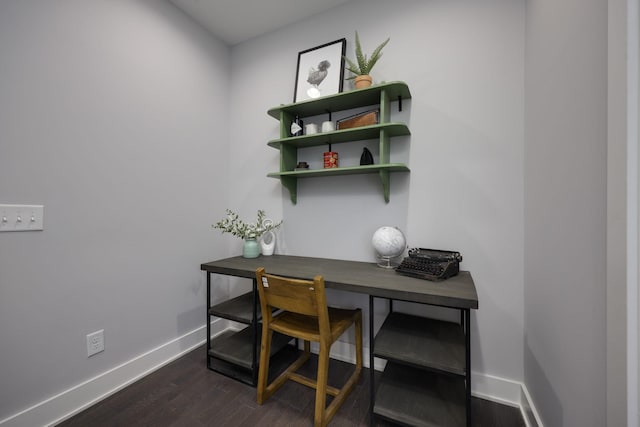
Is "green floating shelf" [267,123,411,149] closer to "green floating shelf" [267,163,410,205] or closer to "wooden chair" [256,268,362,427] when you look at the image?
"green floating shelf" [267,163,410,205]

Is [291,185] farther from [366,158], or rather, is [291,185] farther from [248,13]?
[248,13]

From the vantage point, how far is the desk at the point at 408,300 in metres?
1.10

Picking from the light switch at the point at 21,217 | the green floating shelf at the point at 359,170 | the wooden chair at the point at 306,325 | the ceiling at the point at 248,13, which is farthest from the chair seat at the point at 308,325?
the ceiling at the point at 248,13

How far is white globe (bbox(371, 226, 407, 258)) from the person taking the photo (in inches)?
61.0

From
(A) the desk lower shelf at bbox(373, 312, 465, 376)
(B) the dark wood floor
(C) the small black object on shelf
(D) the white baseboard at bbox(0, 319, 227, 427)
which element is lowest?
(B) the dark wood floor

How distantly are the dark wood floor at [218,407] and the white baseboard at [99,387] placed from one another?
50mm

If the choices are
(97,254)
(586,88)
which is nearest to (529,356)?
(586,88)

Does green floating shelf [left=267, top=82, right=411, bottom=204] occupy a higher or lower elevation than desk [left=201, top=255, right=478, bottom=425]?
higher

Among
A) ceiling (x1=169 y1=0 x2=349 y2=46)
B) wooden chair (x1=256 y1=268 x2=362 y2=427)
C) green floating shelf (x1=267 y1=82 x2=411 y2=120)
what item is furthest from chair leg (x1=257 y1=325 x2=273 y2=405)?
ceiling (x1=169 y1=0 x2=349 y2=46)

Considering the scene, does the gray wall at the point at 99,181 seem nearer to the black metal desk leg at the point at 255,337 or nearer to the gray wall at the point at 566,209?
the black metal desk leg at the point at 255,337

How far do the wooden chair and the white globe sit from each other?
0.43 m

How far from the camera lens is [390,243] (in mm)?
1547

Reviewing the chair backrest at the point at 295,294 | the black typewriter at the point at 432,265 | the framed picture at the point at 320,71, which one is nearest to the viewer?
the chair backrest at the point at 295,294

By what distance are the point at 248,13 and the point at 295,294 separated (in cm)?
221
